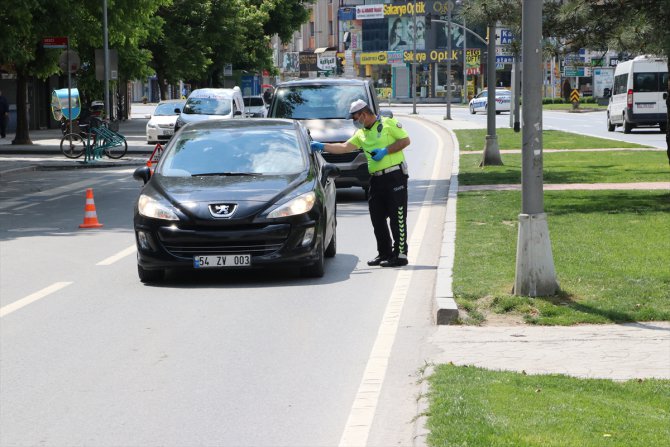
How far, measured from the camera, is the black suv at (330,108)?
21297 mm

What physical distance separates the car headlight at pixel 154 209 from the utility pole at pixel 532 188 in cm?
332

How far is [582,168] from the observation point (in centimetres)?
2820

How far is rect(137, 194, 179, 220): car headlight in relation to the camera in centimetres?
1236

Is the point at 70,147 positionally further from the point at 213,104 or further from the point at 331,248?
the point at 331,248

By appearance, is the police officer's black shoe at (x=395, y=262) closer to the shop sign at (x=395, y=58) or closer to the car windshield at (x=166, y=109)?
the car windshield at (x=166, y=109)

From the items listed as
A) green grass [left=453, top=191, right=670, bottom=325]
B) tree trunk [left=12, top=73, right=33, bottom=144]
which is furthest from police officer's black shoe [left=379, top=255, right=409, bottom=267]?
tree trunk [left=12, top=73, right=33, bottom=144]

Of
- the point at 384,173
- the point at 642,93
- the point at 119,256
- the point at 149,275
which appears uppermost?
the point at 384,173

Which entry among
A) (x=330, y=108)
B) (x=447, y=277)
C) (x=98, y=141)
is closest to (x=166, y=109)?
(x=98, y=141)

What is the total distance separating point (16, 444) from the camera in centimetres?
667

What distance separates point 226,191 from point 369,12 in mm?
119673

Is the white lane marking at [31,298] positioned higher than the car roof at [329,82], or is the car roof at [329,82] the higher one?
the car roof at [329,82]

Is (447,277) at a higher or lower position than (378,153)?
lower

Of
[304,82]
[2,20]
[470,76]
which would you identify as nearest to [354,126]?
[304,82]

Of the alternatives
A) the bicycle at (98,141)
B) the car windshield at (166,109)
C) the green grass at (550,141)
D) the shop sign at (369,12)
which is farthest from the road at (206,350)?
the shop sign at (369,12)
